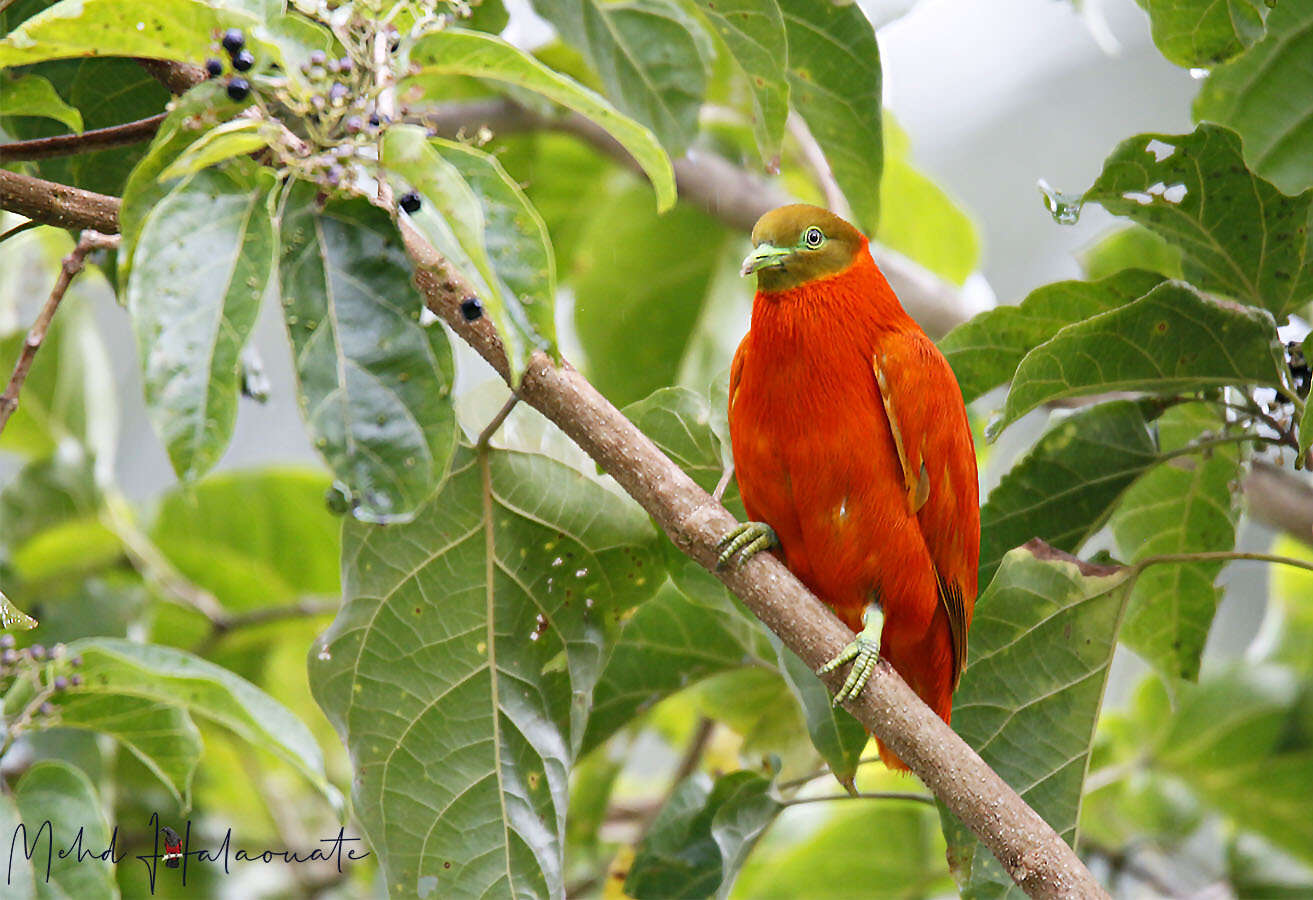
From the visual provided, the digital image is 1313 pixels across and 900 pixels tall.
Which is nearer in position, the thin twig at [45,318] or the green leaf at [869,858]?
the thin twig at [45,318]

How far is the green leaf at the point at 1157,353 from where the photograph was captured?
1.65 metres

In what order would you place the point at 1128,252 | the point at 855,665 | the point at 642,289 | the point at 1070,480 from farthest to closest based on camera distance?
the point at 642,289 < the point at 1128,252 < the point at 1070,480 < the point at 855,665

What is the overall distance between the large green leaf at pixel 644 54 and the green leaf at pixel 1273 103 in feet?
2.80

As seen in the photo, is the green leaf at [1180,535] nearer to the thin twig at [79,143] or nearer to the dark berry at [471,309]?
the dark berry at [471,309]

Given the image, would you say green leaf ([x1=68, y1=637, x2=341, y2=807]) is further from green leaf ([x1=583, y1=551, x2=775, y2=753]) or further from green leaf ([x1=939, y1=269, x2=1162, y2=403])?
green leaf ([x1=939, y1=269, x2=1162, y2=403])

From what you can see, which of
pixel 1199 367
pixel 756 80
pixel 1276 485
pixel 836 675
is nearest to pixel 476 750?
pixel 836 675

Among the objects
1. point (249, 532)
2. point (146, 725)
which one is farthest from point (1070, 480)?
point (249, 532)

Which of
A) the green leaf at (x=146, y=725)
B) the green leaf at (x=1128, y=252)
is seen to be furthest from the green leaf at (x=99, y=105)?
the green leaf at (x=1128, y=252)

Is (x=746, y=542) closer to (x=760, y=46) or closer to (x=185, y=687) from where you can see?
(x=760, y=46)

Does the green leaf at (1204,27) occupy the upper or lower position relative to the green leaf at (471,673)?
upper

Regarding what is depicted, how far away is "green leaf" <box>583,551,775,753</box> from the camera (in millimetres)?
2160

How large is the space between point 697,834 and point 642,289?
1668 millimetres

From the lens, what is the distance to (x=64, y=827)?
5.83ft

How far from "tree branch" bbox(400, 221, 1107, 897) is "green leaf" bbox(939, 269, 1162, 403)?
2.01 ft
